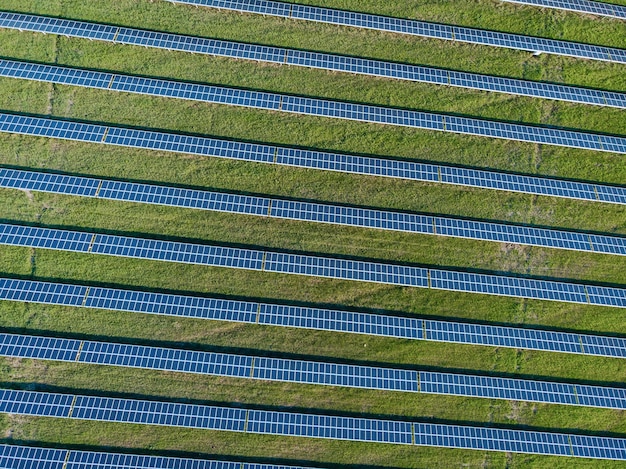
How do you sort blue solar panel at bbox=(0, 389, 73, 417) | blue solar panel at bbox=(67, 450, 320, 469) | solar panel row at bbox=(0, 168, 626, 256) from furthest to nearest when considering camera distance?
solar panel row at bbox=(0, 168, 626, 256)
blue solar panel at bbox=(0, 389, 73, 417)
blue solar panel at bbox=(67, 450, 320, 469)

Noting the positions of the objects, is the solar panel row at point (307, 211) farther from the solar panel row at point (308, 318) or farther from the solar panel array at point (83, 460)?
the solar panel array at point (83, 460)

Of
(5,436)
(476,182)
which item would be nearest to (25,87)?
(5,436)

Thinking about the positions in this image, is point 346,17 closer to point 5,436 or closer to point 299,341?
point 299,341

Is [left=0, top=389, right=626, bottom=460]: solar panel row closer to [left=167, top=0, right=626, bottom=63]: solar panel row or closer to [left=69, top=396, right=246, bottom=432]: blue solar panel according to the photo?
[left=69, top=396, right=246, bottom=432]: blue solar panel

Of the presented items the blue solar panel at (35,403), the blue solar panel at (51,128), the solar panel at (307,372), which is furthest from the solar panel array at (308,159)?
the blue solar panel at (35,403)

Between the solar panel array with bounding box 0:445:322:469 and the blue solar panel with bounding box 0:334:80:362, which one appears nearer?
the solar panel array with bounding box 0:445:322:469

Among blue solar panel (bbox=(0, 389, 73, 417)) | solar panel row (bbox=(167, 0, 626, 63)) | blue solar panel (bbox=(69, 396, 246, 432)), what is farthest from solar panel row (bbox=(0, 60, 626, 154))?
blue solar panel (bbox=(0, 389, 73, 417))

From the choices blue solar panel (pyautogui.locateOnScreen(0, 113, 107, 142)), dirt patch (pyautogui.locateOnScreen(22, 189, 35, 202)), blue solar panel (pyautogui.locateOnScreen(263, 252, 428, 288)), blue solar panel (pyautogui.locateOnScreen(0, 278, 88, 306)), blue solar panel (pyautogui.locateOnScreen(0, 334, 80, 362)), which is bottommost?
blue solar panel (pyautogui.locateOnScreen(0, 334, 80, 362))
